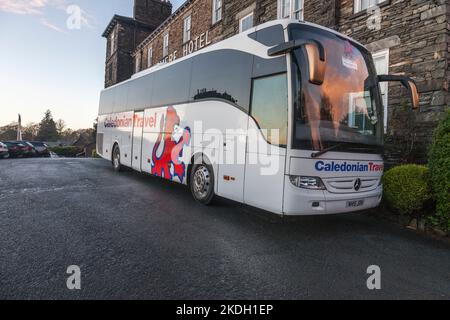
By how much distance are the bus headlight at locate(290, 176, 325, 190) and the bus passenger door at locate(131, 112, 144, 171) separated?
5.89m

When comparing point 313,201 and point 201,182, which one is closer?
point 313,201

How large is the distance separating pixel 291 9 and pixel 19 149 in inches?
981

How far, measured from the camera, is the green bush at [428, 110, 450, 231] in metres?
4.35

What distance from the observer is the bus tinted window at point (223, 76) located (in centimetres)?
504

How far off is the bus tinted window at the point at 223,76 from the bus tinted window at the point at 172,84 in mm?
317

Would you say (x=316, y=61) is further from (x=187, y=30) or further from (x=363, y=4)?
(x=187, y=30)

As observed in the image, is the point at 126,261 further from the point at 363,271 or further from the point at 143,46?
the point at 143,46

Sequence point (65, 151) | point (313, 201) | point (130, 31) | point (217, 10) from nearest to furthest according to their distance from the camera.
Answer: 1. point (313, 201)
2. point (217, 10)
3. point (130, 31)
4. point (65, 151)

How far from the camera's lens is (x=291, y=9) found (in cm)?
1153

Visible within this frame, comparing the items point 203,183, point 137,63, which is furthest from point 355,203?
point 137,63

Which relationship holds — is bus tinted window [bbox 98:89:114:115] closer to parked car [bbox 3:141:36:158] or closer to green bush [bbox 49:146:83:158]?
parked car [bbox 3:141:36:158]

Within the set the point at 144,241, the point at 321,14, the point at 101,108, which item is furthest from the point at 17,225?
the point at 321,14

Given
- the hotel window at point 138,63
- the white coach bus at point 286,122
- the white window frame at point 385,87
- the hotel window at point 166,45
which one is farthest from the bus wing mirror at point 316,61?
the hotel window at point 138,63

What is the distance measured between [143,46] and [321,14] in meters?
21.2
